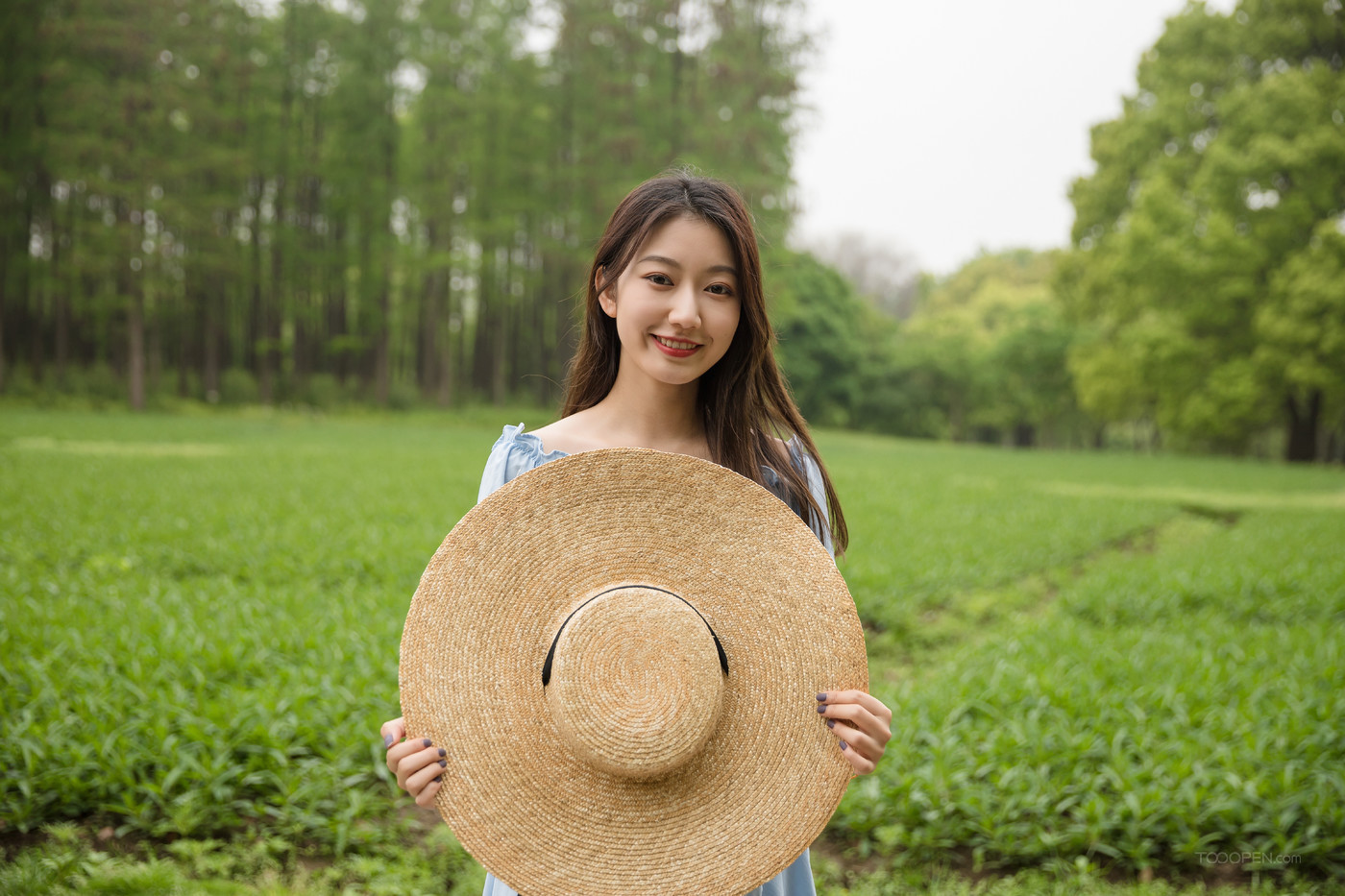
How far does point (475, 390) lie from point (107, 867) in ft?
102

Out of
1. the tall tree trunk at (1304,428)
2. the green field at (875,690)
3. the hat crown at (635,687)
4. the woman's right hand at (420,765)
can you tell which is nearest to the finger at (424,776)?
the woman's right hand at (420,765)

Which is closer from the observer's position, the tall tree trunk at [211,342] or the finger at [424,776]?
the finger at [424,776]

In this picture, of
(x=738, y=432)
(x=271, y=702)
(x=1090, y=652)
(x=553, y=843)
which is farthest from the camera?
(x=1090, y=652)

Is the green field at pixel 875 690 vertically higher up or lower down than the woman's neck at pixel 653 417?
lower down

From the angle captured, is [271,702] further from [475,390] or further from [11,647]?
[475,390]

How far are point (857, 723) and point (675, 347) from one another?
0.77 metres

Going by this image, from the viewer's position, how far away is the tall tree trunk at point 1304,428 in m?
27.0

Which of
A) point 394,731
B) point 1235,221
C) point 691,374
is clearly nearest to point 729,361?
point 691,374

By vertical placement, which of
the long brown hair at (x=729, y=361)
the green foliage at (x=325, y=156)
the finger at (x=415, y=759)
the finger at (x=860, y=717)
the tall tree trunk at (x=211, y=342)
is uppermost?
the green foliage at (x=325, y=156)

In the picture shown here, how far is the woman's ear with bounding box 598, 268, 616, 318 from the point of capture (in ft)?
6.01

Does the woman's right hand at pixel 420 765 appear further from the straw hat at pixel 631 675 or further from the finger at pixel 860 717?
the finger at pixel 860 717

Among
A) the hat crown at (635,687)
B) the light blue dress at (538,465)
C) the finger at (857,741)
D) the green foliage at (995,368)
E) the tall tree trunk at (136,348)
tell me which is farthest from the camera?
the green foliage at (995,368)

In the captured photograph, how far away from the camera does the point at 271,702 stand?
13.2ft

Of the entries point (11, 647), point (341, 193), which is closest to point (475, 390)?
point (341, 193)
